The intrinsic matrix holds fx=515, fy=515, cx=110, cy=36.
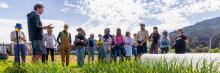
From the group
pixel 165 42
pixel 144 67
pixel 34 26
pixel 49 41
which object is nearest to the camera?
pixel 144 67

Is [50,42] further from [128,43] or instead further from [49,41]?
[128,43]

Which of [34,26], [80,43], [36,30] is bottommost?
[80,43]

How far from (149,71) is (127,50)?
38.7 ft

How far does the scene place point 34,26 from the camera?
48.0 ft

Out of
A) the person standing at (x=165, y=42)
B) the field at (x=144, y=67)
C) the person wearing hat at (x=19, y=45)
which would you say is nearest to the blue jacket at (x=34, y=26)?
the person wearing hat at (x=19, y=45)

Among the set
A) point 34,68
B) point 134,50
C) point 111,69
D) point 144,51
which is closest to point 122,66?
point 111,69

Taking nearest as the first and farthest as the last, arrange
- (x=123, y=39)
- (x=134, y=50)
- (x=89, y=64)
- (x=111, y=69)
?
(x=111, y=69)
(x=89, y=64)
(x=123, y=39)
(x=134, y=50)

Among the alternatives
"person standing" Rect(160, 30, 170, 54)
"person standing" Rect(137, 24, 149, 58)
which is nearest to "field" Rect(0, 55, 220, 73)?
"person standing" Rect(137, 24, 149, 58)

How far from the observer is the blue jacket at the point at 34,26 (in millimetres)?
14547

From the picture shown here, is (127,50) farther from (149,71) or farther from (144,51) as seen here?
(149,71)

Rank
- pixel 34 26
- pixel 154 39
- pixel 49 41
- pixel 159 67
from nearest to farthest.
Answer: pixel 159 67
pixel 34 26
pixel 49 41
pixel 154 39

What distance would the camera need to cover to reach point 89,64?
10805 mm

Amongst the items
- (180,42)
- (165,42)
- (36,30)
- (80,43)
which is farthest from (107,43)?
(36,30)

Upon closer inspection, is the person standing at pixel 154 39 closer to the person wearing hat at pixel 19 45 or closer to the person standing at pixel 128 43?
the person standing at pixel 128 43
